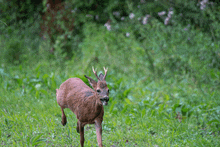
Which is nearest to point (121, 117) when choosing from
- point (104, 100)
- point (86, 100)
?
point (86, 100)

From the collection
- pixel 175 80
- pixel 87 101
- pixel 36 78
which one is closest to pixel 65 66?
pixel 36 78

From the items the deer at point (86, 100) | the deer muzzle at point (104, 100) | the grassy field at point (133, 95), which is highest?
the deer muzzle at point (104, 100)

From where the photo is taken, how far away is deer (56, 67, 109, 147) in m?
2.22

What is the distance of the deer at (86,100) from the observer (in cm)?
222

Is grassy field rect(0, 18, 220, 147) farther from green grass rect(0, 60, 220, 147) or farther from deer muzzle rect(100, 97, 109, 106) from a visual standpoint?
deer muzzle rect(100, 97, 109, 106)

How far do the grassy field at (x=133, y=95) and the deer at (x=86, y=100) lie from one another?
0.76 meters

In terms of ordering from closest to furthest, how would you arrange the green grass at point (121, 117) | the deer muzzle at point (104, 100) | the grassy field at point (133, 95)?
the deer muzzle at point (104, 100) < the green grass at point (121, 117) < the grassy field at point (133, 95)

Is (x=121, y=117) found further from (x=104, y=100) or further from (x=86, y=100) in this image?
(x=104, y=100)

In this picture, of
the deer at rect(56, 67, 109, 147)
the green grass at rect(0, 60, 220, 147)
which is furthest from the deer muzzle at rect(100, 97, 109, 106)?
the green grass at rect(0, 60, 220, 147)

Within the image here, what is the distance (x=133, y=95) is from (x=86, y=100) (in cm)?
304

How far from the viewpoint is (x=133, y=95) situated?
538 centimetres

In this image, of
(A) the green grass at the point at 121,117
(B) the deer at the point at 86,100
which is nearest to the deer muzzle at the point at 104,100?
(B) the deer at the point at 86,100

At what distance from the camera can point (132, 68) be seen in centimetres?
745

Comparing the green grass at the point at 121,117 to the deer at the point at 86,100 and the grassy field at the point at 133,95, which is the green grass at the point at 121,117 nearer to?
the grassy field at the point at 133,95
